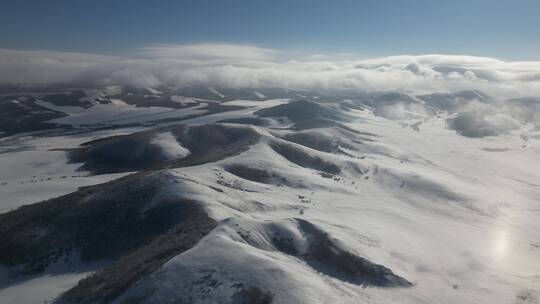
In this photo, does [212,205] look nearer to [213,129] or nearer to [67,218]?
[67,218]

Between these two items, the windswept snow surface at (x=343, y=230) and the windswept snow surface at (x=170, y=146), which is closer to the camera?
the windswept snow surface at (x=343, y=230)

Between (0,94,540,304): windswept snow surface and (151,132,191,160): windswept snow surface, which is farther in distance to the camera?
(151,132,191,160): windswept snow surface

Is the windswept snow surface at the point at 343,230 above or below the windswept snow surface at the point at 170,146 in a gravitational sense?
above

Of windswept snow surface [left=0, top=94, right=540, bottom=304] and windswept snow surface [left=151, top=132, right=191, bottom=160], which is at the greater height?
windswept snow surface [left=0, top=94, right=540, bottom=304]

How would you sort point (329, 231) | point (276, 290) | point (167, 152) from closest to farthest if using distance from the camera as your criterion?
point (276, 290) < point (329, 231) < point (167, 152)

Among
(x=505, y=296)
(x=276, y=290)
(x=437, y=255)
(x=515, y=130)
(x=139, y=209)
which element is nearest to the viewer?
(x=276, y=290)

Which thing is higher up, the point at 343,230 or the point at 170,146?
the point at 343,230

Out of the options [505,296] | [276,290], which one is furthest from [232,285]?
[505,296]

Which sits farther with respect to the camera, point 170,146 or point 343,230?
point 170,146
